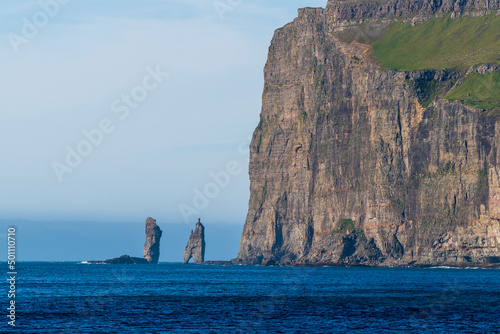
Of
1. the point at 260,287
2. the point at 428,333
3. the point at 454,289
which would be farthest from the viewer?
the point at 260,287

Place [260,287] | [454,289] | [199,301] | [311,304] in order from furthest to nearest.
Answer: [260,287]
[454,289]
[199,301]
[311,304]

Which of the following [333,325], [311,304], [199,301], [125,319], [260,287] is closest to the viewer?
[333,325]

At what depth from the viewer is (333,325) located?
7894 centimetres

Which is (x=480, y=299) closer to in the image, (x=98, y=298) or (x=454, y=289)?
(x=454, y=289)

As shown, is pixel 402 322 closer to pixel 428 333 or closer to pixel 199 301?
pixel 428 333

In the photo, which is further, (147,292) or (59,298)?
(147,292)

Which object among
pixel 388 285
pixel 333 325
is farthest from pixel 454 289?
pixel 333 325

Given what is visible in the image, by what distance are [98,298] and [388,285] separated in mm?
55587

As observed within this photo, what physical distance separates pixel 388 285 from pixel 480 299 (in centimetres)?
3753

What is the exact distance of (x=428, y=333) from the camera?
7288 centimetres

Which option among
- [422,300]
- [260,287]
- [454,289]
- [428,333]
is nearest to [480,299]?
[422,300]

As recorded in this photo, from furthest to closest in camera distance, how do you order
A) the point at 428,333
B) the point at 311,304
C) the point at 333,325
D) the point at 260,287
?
the point at 260,287, the point at 311,304, the point at 333,325, the point at 428,333

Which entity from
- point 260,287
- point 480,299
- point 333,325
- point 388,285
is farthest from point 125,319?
point 388,285

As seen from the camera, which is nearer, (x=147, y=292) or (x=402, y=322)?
(x=402, y=322)
